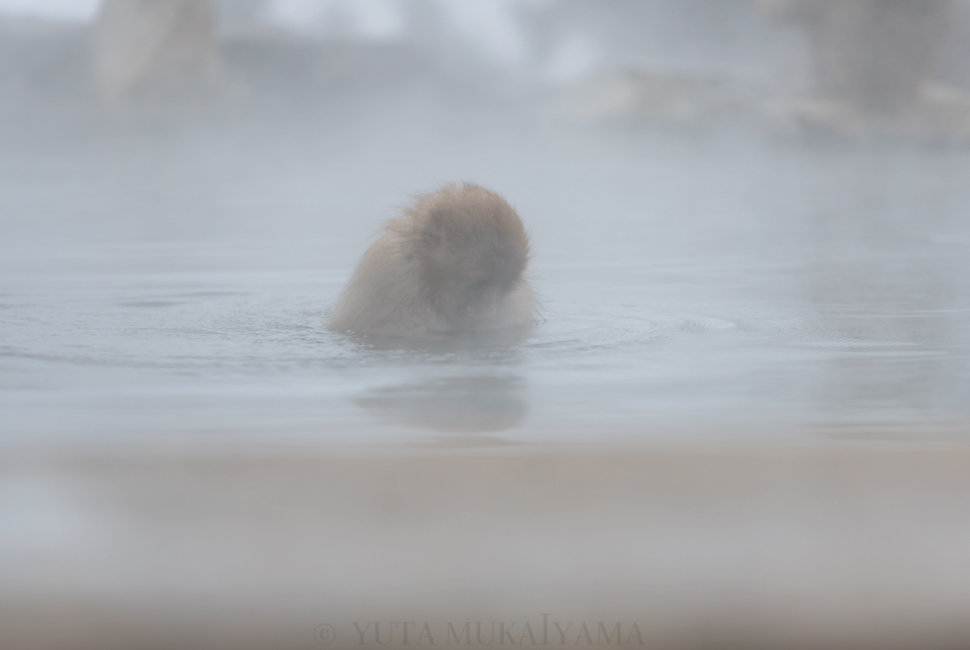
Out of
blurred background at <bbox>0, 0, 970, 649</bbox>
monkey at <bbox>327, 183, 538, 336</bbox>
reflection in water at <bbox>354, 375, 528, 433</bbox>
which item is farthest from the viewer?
monkey at <bbox>327, 183, 538, 336</bbox>

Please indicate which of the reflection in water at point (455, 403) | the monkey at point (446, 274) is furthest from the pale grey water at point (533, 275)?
the monkey at point (446, 274)

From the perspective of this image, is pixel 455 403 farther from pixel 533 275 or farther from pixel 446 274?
pixel 533 275

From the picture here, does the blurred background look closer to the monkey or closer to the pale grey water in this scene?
the pale grey water

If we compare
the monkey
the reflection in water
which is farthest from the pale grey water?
the monkey

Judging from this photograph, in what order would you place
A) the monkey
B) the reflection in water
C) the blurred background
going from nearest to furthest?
the blurred background < the reflection in water < the monkey

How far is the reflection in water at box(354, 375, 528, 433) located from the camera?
3.20ft

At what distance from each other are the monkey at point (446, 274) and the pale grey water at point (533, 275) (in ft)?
0.42

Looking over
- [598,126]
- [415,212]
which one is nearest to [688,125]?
[598,126]

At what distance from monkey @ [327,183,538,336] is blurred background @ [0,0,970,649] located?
12cm

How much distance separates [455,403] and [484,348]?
0.80 meters

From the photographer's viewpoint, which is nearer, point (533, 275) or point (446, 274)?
point (446, 274)

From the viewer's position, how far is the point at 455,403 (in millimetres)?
1235

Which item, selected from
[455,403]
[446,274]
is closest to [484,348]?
[446,274]

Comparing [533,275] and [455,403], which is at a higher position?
[533,275]
